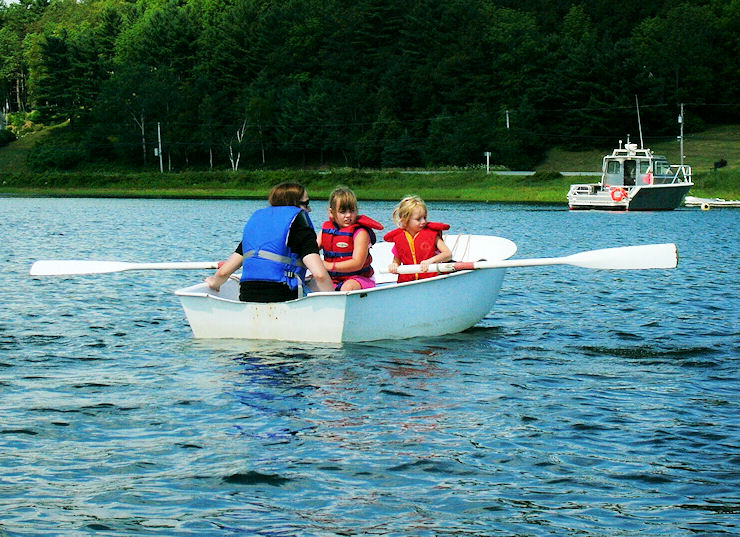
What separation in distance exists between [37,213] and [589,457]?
1994 inches

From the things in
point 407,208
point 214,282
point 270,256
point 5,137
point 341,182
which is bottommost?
point 214,282

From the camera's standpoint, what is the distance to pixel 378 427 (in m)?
8.89

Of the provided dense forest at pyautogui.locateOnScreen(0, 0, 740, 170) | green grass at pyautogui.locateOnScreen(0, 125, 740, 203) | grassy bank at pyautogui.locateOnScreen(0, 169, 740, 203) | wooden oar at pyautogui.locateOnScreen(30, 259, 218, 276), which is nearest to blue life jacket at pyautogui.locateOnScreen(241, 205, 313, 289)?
wooden oar at pyautogui.locateOnScreen(30, 259, 218, 276)

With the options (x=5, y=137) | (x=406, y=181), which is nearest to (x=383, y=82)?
(x=406, y=181)

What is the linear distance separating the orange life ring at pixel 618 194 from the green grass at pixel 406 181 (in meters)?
11.9

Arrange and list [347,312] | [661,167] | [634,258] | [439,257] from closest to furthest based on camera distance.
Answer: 1. [347,312]
2. [439,257]
3. [634,258]
4. [661,167]

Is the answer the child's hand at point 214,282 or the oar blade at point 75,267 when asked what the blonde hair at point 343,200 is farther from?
the oar blade at point 75,267

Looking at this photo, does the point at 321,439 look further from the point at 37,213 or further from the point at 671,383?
the point at 37,213

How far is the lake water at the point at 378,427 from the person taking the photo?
270 inches

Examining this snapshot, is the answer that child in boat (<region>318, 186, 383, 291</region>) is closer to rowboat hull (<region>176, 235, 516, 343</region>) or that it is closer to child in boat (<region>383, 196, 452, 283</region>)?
rowboat hull (<region>176, 235, 516, 343</region>)

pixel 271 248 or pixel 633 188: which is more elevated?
pixel 271 248

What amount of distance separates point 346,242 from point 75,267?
13.0 ft

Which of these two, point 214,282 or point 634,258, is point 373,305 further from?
point 634,258

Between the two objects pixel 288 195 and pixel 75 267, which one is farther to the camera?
pixel 75 267
